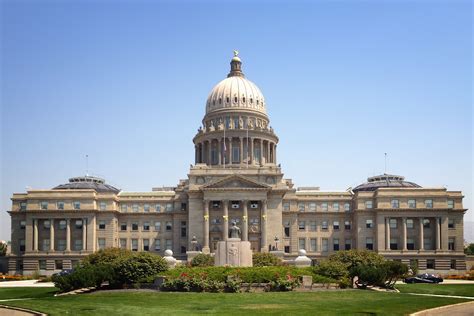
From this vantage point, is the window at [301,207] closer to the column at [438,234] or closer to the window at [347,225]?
the window at [347,225]

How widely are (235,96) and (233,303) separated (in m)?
105

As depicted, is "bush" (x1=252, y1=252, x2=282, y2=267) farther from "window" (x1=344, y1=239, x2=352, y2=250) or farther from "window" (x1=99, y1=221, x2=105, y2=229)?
"window" (x1=99, y1=221, x2=105, y2=229)

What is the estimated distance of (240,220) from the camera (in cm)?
11506

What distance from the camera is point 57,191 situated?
12031cm

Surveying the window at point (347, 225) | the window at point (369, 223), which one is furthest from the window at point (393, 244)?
the window at point (347, 225)

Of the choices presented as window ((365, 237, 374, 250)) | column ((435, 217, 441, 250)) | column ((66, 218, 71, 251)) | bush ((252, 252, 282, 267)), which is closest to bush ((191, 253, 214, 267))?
bush ((252, 252, 282, 267))

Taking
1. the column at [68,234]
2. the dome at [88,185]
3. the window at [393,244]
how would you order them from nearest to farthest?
the column at [68,234]
the window at [393,244]
the dome at [88,185]

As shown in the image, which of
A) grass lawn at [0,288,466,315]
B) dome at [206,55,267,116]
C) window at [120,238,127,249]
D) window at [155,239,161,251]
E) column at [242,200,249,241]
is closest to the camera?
grass lawn at [0,288,466,315]

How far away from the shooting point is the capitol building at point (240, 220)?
115500mm

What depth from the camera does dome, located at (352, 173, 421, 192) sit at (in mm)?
134087

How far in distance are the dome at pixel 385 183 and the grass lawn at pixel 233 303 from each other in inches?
3383

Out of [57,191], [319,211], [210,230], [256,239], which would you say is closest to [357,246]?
[319,211]

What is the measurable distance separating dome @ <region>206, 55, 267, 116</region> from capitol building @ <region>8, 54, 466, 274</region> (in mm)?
19604

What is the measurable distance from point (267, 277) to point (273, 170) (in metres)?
65.9
